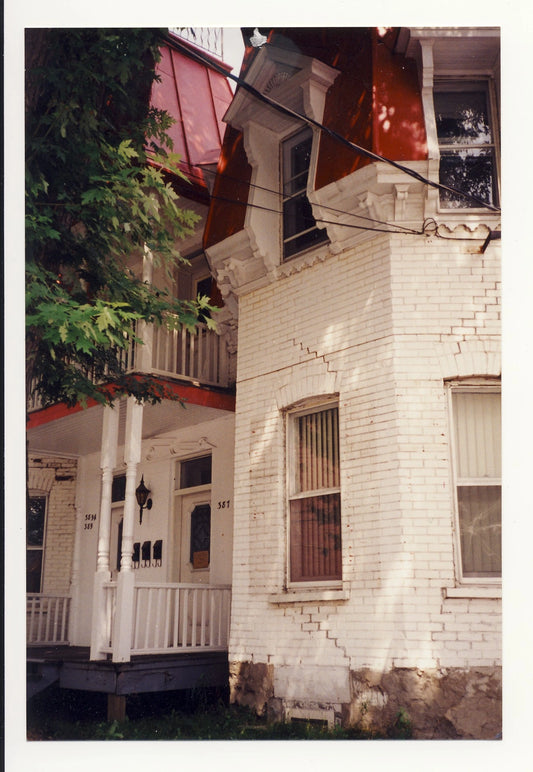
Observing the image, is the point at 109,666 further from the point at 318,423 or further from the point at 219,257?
the point at 219,257

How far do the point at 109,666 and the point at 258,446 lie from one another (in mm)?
2755

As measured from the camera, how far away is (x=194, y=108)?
10672 mm

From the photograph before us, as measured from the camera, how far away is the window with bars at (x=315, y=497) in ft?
25.5

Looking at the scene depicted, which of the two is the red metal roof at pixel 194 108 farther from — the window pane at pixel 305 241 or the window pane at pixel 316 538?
the window pane at pixel 316 538

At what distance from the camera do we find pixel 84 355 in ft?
24.9

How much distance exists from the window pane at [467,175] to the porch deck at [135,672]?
18.1 feet

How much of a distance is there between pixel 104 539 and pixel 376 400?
374cm

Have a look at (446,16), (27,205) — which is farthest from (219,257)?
(446,16)

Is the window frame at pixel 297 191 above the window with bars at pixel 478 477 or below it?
above

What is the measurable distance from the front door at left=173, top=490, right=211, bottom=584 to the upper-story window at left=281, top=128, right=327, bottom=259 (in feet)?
11.5

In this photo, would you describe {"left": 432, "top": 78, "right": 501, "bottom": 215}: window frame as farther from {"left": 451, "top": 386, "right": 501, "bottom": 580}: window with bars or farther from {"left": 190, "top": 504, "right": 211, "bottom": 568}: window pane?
{"left": 190, "top": 504, "right": 211, "bottom": 568}: window pane

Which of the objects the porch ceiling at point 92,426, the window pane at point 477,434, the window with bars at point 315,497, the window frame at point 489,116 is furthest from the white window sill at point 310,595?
the window frame at point 489,116

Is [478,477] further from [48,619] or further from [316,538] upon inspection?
[48,619]

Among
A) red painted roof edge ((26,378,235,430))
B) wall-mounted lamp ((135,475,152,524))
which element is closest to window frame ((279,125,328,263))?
red painted roof edge ((26,378,235,430))
